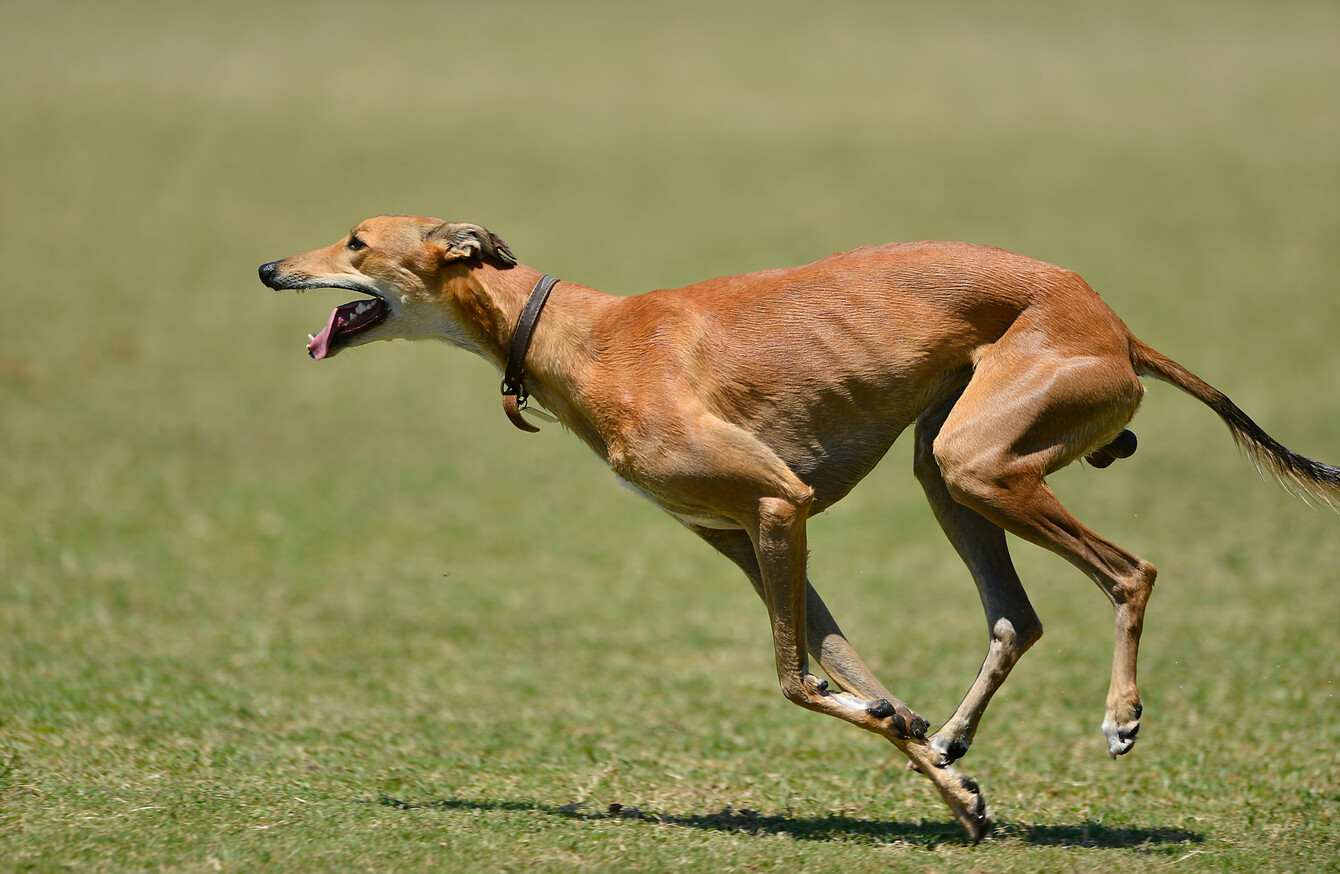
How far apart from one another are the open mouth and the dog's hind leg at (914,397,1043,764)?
8.24 ft

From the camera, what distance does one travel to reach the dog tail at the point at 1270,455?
20.4ft

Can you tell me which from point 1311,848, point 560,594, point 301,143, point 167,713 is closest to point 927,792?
point 1311,848

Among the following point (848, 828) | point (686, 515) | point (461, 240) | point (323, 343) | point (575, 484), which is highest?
point (461, 240)

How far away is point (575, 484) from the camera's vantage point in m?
15.7

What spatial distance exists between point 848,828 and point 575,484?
9.69 m

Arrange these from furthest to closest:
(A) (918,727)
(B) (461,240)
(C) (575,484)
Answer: (C) (575,484)
(B) (461,240)
(A) (918,727)

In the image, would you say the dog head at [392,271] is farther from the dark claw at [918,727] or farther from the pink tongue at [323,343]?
the dark claw at [918,727]

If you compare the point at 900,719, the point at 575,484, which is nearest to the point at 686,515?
the point at 900,719

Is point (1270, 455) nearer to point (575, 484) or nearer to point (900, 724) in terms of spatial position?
point (900, 724)

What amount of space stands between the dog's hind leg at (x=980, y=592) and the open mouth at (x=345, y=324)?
2511 millimetres

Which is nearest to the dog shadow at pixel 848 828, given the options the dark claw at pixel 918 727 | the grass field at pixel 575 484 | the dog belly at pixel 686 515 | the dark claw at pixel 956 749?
the grass field at pixel 575 484

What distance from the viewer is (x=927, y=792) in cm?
710

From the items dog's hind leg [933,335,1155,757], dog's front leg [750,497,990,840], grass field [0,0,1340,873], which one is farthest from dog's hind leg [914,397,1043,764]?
grass field [0,0,1340,873]

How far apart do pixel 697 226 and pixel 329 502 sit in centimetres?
1180
